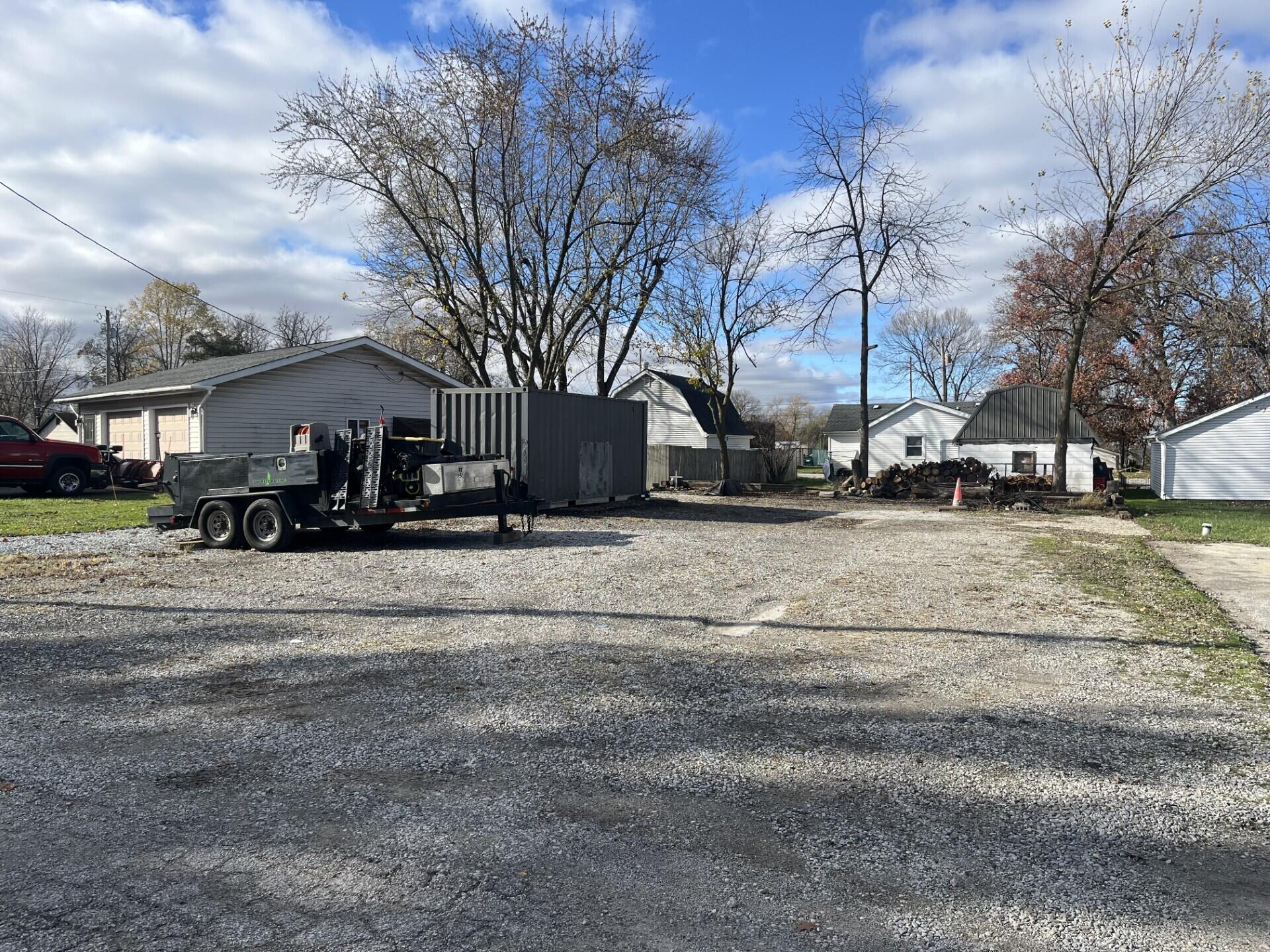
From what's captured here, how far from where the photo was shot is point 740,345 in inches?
1244

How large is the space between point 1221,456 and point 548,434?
2634 centimetres

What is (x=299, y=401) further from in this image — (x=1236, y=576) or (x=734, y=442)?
(x=734, y=442)

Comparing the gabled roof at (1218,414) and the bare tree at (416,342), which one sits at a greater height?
the bare tree at (416,342)

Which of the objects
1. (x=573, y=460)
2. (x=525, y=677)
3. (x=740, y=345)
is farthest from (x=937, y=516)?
(x=525, y=677)

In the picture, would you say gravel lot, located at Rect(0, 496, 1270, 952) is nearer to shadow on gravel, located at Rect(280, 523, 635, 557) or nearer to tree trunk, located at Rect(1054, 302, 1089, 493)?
shadow on gravel, located at Rect(280, 523, 635, 557)

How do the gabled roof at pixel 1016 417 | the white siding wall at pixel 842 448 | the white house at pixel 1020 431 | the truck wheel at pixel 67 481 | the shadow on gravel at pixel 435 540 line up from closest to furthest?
the shadow on gravel at pixel 435 540 < the truck wheel at pixel 67 481 < the white house at pixel 1020 431 < the gabled roof at pixel 1016 417 < the white siding wall at pixel 842 448

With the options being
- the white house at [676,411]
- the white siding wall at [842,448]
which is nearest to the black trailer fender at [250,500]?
the white house at [676,411]

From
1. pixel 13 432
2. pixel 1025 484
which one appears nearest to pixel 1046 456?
pixel 1025 484

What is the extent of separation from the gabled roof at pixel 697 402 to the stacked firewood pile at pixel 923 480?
15.6 metres

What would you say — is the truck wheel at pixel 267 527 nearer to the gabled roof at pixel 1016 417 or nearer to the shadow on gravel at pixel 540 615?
the shadow on gravel at pixel 540 615

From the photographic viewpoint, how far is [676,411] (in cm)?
4634

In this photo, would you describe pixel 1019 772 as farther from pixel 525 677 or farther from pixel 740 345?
pixel 740 345

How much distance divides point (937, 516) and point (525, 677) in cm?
1722

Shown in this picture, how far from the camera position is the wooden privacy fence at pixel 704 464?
33844 mm
